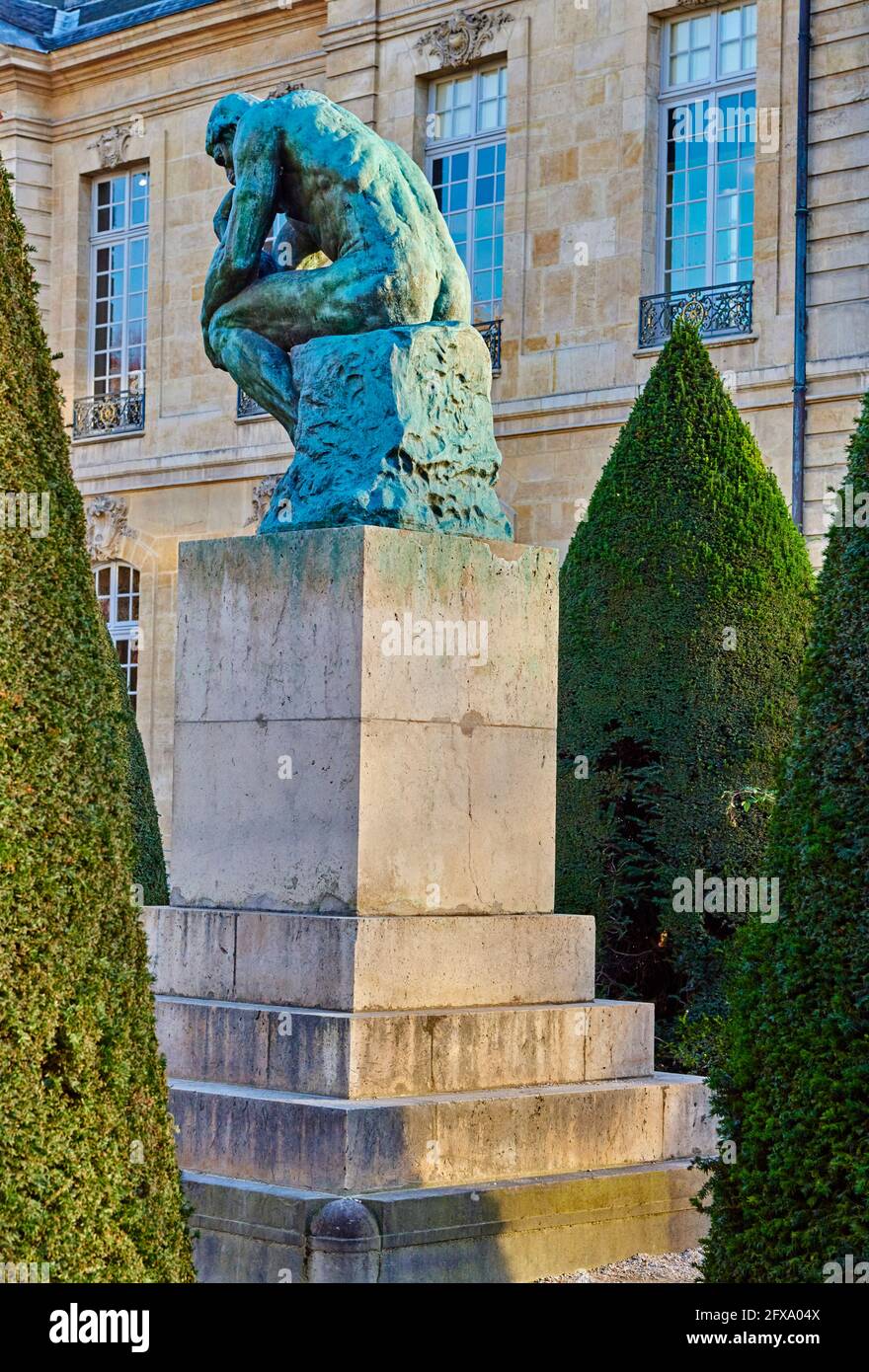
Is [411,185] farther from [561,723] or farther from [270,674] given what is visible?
[561,723]

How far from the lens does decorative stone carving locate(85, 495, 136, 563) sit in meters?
21.8

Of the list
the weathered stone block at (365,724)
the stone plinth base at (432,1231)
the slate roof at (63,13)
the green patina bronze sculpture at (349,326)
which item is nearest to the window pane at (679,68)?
the slate roof at (63,13)

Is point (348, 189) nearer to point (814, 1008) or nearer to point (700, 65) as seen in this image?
point (814, 1008)

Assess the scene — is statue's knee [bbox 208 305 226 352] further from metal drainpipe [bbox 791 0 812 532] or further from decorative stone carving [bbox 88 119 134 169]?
decorative stone carving [bbox 88 119 134 169]

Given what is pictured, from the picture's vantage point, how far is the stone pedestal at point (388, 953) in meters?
5.77

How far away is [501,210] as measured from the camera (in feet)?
60.9

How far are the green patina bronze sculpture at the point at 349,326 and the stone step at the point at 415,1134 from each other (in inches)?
70.6

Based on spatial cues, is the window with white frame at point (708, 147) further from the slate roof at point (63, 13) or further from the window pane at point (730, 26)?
the slate roof at point (63, 13)

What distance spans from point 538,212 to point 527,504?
8.13ft

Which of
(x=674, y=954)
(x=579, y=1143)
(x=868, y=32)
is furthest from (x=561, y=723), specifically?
(x=868, y=32)

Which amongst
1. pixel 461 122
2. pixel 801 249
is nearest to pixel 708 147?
pixel 801 249

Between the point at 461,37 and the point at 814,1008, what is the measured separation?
15.5m

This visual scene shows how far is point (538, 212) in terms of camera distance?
58.7 feet

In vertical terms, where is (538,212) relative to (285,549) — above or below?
above
